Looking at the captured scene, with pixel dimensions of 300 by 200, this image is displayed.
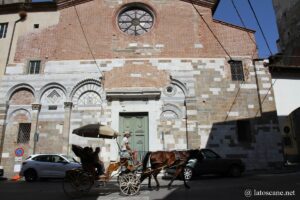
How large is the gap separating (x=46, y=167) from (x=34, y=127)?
3.28 meters

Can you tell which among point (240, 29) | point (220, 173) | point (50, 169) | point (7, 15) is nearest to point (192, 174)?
point (220, 173)

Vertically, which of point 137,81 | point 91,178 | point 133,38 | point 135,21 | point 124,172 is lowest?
point 91,178

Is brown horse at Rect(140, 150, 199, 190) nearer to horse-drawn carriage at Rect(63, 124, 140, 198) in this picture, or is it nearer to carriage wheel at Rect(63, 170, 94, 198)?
horse-drawn carriage at Rect(63, 124, 140, 198)

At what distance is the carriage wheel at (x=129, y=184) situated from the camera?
7883mm

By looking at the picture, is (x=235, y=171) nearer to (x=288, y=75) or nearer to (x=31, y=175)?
(x=288, y=75)


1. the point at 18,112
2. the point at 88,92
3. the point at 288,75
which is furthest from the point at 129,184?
the point at 288,75

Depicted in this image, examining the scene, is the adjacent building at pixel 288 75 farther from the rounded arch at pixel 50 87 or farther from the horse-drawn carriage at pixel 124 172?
the rounded arch at pixel 50 87

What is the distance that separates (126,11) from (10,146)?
10.6 m

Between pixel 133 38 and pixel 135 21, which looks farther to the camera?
Answer: pixel 135 21

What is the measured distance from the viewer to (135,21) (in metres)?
17.8

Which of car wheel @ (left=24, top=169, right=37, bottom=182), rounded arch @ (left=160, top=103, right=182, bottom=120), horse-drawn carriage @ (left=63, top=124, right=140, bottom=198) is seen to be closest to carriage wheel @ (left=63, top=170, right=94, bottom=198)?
horse-drawn carriage @ (left=63, top=124, right=140, bottom=198)

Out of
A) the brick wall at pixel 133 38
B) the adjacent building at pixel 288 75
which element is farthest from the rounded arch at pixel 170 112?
the adjacent building at pixel 288 75

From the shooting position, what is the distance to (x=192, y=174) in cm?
1192

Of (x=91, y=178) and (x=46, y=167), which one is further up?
(x=46, y=167)
